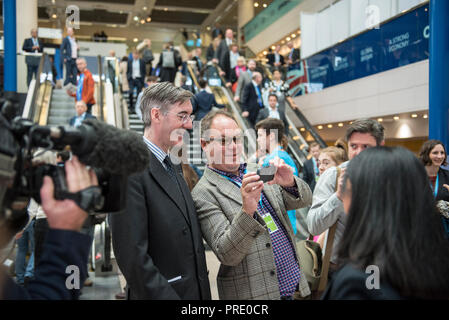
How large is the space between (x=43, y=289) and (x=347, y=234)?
83 cm

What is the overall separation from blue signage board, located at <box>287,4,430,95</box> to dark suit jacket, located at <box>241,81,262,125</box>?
117 inches

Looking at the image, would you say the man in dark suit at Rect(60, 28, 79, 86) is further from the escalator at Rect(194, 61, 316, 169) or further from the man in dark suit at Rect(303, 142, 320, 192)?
the man in dark suit at Rect(303, 142, 320, 192)

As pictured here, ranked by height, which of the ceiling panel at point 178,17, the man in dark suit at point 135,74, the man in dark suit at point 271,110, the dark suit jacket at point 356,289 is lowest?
the dark suit jacket at point 356,289

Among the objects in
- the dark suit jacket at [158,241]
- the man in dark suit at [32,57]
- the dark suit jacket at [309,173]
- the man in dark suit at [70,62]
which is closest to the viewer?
the dark suit jacket at [158,241]

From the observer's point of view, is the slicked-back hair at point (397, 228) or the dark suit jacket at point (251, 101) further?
the dark suit jacket at point (251, 101)

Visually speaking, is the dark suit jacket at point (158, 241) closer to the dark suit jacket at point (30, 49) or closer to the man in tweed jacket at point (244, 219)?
the man in tweed jacket at point (244, 219)

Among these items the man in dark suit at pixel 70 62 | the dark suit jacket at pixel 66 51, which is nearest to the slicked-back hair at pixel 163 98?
the man in dark suit at pixel 70 62

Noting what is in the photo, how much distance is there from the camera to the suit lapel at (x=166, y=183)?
68.4 inches

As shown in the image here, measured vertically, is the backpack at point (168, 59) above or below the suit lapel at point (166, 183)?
above

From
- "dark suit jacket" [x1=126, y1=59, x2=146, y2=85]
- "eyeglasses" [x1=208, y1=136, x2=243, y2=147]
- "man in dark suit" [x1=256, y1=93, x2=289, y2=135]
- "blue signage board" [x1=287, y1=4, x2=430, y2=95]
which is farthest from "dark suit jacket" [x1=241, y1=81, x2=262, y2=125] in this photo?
"eyeglasses" [x1=208, y1=136, x2=243, y2=147]

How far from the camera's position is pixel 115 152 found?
105cm

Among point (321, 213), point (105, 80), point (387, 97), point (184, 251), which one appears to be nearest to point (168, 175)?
point (184, 251)

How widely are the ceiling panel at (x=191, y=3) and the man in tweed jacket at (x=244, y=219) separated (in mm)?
23748

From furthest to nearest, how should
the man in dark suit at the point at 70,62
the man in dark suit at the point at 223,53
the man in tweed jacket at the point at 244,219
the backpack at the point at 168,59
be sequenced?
the backpack at the point at 168,59 < the man in dark suit at the point at 223,53 < the man in dark suit at the point at 70,62 < the man in tweed jacket at the point at 244,219
